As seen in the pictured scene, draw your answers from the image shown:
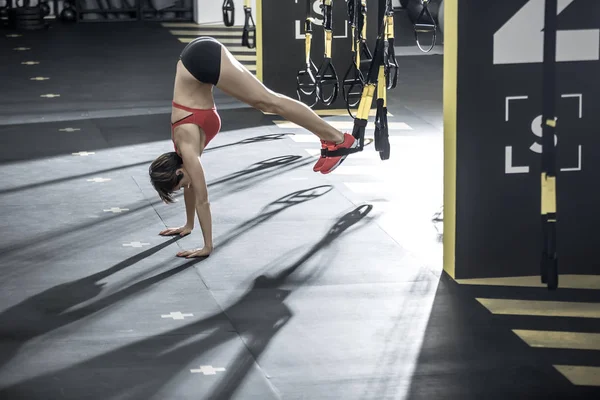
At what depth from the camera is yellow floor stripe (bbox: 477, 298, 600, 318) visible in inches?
227

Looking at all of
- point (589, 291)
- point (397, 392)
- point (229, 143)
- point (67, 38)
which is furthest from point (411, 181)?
point (67, 38)

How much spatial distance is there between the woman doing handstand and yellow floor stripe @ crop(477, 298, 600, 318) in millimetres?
1487

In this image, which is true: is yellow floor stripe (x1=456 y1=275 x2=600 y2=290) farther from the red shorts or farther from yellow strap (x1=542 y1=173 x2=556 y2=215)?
the red shorts

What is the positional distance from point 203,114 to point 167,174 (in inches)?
19.4

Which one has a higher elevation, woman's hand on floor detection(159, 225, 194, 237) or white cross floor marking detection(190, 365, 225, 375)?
woman's hand on floor detection(159, 225, 194, 237)

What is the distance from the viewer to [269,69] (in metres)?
11.9

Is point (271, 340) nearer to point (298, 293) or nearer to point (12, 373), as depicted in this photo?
point (298, 293)

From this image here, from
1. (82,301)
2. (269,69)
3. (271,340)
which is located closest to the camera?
(271,340)

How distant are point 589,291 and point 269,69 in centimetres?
650

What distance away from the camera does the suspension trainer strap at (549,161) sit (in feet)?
17.1

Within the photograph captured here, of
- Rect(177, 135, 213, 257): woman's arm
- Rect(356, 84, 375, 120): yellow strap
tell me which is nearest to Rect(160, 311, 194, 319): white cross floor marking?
Rect(177, 135, 213, 257): woman's arm

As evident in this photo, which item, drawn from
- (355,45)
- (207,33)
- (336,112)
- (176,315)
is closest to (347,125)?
(336,112)

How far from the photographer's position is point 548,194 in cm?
535

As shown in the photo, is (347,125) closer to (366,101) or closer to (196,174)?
(366,101)
